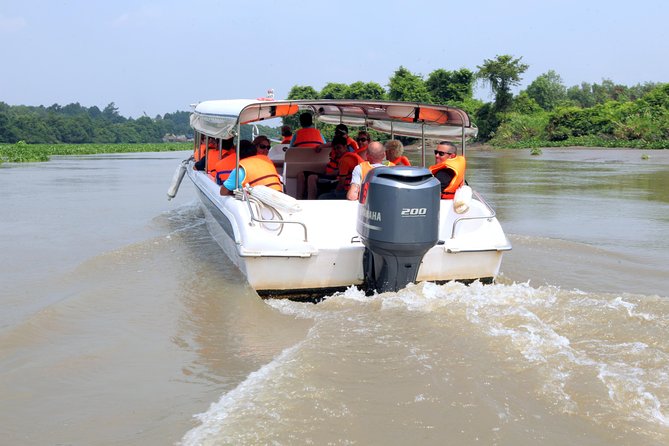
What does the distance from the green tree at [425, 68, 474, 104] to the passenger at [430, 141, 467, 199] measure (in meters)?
47.2

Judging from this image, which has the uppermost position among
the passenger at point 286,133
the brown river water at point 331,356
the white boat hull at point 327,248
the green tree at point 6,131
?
the green tree at point 6,131

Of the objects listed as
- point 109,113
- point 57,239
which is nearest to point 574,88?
point 57,239

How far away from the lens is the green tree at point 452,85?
52.1 meters

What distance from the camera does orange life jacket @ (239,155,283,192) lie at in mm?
A: 5875

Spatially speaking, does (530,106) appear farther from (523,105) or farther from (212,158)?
(212,158)

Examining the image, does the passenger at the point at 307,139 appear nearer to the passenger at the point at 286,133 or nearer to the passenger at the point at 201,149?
the passenger at the point at 201,149

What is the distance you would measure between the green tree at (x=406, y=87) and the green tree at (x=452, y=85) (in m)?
0.92

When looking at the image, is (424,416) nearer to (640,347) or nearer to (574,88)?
(640,347)

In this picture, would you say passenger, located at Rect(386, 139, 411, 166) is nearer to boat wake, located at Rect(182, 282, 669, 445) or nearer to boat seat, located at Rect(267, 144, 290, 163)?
boat wake, located at Rect(182, 282, 669, 445)

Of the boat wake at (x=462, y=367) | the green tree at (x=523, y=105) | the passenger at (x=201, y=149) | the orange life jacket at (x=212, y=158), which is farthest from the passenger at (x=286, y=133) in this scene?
the green tree at (x=523, y=105)

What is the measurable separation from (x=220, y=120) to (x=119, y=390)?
3595 millimetres

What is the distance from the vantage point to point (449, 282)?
5371 millimetres

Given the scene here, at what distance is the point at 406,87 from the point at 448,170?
4804 cm

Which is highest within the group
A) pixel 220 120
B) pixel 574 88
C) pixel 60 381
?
pixel 574 88
